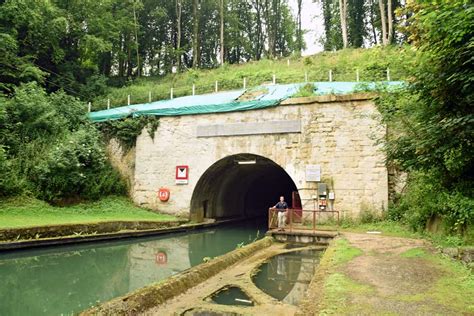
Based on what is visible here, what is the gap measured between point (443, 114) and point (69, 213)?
39.4 feet

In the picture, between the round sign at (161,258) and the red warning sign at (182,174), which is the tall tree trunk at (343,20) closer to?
the red warning sign at (182,174)

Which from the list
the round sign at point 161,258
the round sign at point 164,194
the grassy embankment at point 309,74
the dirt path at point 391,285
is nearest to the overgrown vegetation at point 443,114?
the dirt path at point 391,285

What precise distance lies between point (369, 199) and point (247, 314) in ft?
28.9

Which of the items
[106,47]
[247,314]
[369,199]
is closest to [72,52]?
[106,47]

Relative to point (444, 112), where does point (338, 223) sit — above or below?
below

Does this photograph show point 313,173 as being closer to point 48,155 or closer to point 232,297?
point 232,297

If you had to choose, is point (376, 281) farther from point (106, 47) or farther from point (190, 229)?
point (106, 47)

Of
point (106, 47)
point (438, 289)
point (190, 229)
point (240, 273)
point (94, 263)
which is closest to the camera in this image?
point (438, 289)

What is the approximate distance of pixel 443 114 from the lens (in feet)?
23.7

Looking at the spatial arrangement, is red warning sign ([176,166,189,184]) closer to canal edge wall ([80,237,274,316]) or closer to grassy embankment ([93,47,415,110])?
grassy embankment ([93,47,415,110])

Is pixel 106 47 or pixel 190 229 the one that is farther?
pixel 106 47

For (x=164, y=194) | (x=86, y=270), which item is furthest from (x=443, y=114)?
(x=164, y=194)

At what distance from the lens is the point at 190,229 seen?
1486cm

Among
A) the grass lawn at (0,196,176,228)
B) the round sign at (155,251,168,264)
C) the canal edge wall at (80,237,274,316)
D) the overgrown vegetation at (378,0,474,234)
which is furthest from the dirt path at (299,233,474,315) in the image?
the grass lawn at (0,196,176,228)
